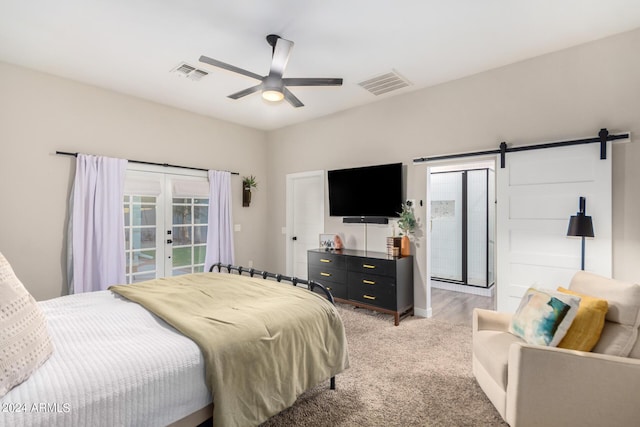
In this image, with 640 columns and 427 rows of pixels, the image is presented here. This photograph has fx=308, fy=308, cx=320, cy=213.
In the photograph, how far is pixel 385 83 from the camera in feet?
12.5

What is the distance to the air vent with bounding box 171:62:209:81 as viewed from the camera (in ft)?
11.0

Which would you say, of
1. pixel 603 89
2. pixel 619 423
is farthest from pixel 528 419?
pixel 603 89

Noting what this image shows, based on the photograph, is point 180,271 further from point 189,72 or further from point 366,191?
point 366,191

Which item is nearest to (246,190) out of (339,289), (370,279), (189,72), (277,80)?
(189,72)

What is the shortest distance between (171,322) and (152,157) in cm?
341

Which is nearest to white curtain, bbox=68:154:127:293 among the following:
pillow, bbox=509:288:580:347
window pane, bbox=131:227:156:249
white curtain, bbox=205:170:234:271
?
window pane, bbox=131:227:156:249

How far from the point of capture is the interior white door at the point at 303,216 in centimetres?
523

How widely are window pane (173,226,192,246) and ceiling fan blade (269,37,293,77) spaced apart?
3.05m

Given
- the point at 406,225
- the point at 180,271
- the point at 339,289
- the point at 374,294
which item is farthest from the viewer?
the point at 180,271

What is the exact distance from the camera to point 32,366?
1246mm

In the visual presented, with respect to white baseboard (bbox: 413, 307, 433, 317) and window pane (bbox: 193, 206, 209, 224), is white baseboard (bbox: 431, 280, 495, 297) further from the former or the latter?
window pane (bbox: 193, 206, 209, 224)

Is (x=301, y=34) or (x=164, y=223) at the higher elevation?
(x=301, y=34)

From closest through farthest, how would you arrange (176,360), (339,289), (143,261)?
(176,360), (339,289), (143,261)

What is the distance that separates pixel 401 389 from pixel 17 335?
2.32 metres
